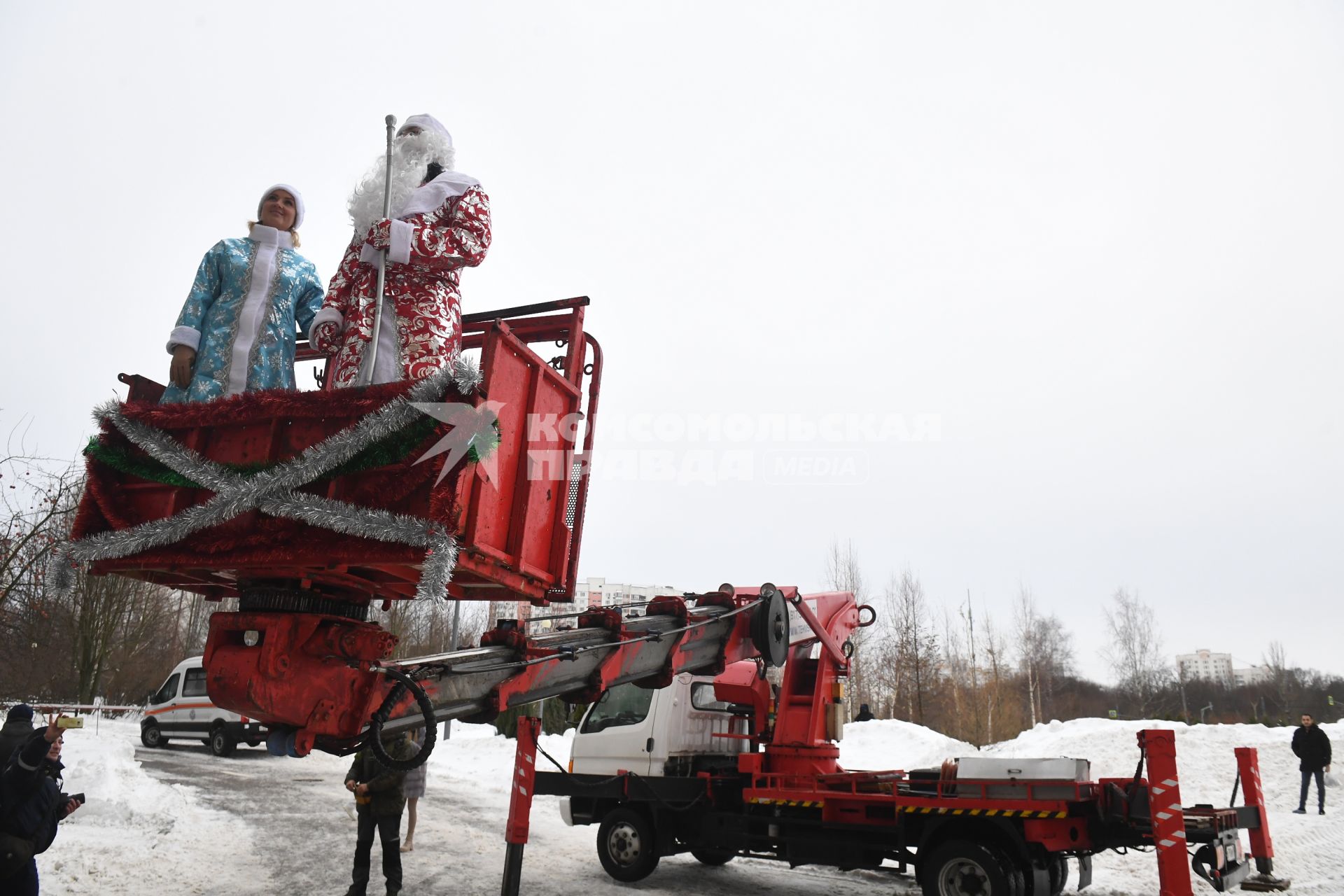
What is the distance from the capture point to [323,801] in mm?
14352

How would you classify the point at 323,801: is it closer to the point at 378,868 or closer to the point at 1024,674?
the point at 378,868

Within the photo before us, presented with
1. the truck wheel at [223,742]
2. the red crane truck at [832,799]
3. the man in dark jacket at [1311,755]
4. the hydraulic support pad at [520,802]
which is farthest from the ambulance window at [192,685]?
the man in dark jacket at [1311,755]

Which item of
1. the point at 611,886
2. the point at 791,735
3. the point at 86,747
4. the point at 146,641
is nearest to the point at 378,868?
the point at 611,886

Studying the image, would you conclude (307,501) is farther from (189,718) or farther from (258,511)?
(189,718)

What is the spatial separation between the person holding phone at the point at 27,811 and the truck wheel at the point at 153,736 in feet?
68.1

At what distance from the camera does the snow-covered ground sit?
27.8ft

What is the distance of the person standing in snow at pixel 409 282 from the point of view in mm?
3586

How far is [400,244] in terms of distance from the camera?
11.6 ft

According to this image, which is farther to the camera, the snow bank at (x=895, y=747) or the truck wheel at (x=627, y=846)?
the snow bank at (x=895, y=747)

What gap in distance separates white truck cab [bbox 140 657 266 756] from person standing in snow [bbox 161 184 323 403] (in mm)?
21021

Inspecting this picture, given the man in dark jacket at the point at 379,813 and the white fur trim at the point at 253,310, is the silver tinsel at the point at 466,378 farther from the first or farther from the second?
the man in dark jacket at the point at 379,813

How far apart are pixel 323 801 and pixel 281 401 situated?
44.7ft

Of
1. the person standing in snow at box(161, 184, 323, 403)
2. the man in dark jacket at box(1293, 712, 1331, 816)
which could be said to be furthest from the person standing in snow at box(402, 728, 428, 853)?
the man in dark jacket at box(1293, 712, 1331, 816)

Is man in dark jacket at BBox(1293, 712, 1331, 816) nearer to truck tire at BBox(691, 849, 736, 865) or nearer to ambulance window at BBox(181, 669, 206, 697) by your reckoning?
truck tire at BBox(691, 849, 736, 865)
